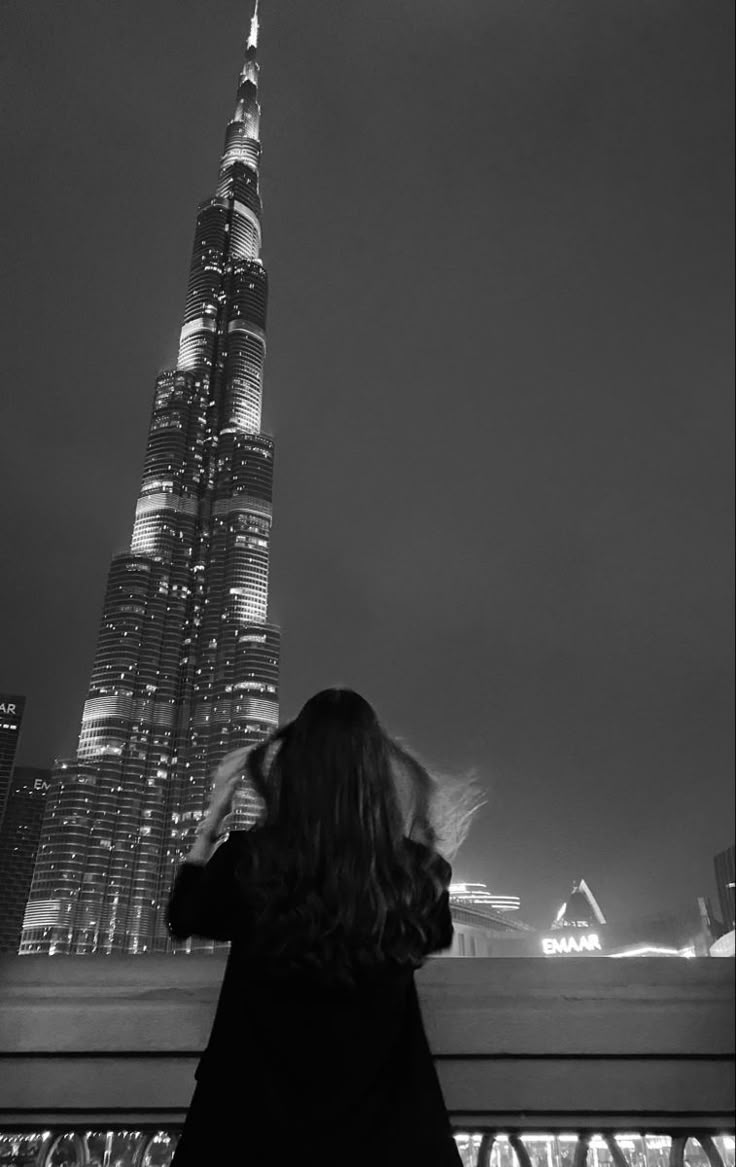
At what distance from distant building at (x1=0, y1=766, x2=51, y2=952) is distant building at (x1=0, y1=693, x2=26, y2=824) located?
0.02 meters

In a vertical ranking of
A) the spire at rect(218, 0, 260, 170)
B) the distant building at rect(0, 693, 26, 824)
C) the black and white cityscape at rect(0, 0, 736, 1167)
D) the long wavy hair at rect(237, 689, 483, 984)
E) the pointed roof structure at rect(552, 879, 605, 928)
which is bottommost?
the pointed roof structure at rect(552, 879, 605, 928)

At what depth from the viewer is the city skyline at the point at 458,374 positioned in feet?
8.44

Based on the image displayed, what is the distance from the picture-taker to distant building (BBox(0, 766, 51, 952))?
1965mm

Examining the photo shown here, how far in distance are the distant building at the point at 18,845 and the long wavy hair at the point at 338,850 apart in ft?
4.29

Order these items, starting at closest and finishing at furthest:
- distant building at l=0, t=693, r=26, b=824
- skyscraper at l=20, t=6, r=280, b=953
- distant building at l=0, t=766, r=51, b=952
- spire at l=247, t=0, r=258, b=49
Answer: distant building at l=0, t=766, r=51, b=952 < distant building at l=0, t=693, r=26, b=824 < skyscraper at l=20, t=6, r=280, b=953 < spire at l=247, t=0, r=258, b=49

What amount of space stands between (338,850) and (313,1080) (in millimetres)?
224

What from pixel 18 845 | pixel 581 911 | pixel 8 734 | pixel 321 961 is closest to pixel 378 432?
pixel 8 734

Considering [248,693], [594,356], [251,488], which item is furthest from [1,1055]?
[594,356]

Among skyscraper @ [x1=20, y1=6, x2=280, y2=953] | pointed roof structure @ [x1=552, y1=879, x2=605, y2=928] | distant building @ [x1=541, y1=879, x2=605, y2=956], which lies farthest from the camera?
pointed roof structure @ [x1=552, y1=879, x2=605, y2=928]

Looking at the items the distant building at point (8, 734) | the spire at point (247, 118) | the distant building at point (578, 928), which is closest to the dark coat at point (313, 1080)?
the distant building at point (8, 734)

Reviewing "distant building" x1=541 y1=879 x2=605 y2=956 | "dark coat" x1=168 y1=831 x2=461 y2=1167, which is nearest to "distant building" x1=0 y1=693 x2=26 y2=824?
"dark coat" x1=168 y1=831 x2=461 y2=1167

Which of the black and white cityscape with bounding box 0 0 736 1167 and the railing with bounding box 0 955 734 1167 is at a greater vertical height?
the black and white cityscape with bounding box 0 0 736 1167

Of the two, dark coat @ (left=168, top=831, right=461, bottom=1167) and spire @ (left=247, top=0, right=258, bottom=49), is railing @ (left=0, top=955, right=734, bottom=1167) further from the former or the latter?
spire @ (left=247, top=0, right=258, bottom=49)

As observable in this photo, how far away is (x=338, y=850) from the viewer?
890mm
